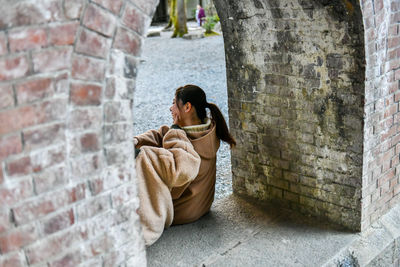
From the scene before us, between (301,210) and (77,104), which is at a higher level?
(77,104)

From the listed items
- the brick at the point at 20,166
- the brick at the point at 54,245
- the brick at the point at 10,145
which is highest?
the brick at the point at 10,145

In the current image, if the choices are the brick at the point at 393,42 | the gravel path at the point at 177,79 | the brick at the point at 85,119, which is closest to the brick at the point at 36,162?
the brick at the point at 85,119

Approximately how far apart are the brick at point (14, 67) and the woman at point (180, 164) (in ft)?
4.76

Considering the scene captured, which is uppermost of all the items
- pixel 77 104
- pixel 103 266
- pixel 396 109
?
pixel 77 104

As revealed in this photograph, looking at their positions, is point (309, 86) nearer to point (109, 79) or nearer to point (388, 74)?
point (388, 74)

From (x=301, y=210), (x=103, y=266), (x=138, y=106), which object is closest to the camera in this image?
(x=103, y=266)

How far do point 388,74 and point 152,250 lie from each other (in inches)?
83.5

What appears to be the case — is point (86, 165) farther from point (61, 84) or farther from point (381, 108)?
point (381, 108)

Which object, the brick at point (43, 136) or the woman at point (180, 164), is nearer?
the brick at point (43, 136)

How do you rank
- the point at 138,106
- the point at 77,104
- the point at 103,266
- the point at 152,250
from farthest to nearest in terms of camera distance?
the point at 138,106 → the point at 152,250 → the point at 103,266 → the point at 77,104

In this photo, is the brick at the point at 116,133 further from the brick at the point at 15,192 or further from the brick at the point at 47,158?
the brick at the point at 15,192

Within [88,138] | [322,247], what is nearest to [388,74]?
[322,247]

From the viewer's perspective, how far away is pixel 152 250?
3357mm

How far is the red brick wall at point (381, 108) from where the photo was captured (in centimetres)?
323
